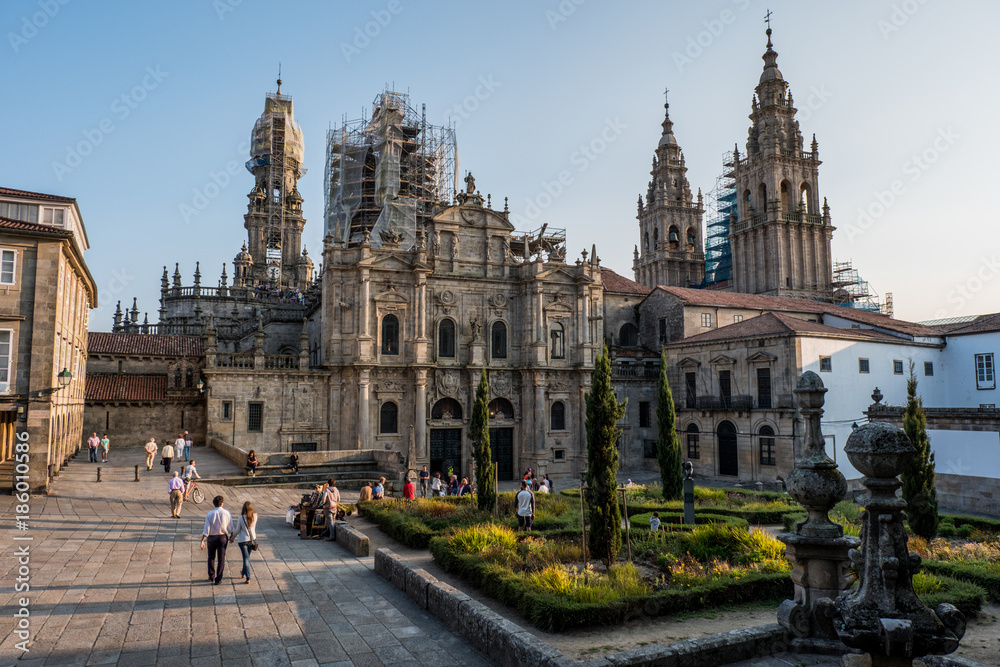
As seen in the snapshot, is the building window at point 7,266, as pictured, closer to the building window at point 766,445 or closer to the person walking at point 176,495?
the person walking at point 176,495

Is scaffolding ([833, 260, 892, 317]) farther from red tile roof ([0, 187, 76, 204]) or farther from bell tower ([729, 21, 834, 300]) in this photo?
red tile roof ([0, 187, 76, 204])

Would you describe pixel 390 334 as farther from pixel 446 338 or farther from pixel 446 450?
pixel 446 450

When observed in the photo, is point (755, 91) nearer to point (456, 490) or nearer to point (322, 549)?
point (456, 490)

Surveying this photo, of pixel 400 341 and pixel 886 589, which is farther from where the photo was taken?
pixel 400 341

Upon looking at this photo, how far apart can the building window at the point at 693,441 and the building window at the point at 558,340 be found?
926 cm

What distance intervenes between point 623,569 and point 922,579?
5.06 m

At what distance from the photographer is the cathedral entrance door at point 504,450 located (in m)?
39.7

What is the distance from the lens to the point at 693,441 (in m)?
40.4

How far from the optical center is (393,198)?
152 feet

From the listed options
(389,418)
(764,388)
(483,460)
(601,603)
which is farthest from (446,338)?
(601,603)

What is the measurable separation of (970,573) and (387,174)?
4155 cm

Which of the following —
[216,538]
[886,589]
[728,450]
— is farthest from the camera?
[728,450]

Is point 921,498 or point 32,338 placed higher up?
point 32,338

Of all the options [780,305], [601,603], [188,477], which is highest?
[780,305]
